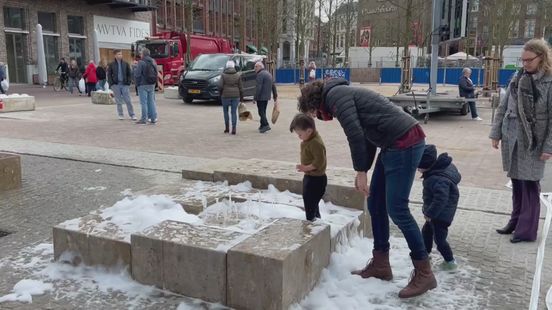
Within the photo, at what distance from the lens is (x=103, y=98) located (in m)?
19.5

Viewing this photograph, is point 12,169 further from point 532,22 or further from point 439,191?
point 532,22

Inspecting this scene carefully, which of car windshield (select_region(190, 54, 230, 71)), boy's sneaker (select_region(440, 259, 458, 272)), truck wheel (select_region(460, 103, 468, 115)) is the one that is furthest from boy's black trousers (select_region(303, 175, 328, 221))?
car windshield (select_region(190, 54, 230, 71))

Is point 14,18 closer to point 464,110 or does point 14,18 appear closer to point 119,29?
point 119,29

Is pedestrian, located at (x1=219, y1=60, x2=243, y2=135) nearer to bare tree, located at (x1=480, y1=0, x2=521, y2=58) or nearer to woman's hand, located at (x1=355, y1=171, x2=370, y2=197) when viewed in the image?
woman's hand, located at (x1=355, y1=171, x2=370, y2=197)

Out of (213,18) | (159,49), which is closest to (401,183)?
(159,49)

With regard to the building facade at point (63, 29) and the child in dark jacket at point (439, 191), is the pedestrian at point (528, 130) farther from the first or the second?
the building facade at point (63, 29)

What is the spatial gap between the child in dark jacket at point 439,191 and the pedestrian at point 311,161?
768 mm

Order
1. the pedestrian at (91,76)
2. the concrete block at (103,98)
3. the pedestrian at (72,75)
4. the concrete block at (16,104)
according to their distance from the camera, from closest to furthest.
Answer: the concrete block at (16,104) → the concrete block at (103,98) → the pedestrian at (91,76) → the pedestrian at (72,75)

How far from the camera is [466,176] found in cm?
774

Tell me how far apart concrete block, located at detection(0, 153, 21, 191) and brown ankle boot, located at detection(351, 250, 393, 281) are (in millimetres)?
4651

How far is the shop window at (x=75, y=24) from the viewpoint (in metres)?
33.5

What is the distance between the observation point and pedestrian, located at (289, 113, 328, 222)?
409 centimetres

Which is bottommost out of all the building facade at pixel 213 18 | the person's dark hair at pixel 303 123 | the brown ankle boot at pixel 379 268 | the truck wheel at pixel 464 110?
the brown ankle boot at pixel 379 268

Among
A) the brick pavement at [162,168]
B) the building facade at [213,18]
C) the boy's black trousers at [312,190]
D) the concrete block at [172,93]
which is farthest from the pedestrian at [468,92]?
the building facade at [213,18]
